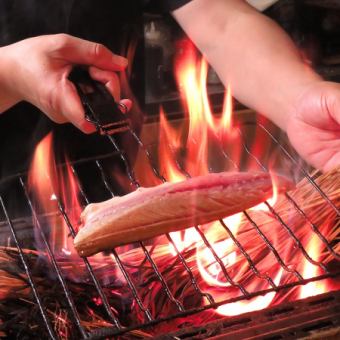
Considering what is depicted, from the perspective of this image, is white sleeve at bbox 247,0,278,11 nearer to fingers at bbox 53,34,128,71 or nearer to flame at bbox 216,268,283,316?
fingers at bbox 53,34,128,71

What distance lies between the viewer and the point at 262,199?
1.32 metres

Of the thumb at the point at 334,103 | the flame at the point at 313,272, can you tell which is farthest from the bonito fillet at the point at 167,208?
the thumb at the point at 334,103

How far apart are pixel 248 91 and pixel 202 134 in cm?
23

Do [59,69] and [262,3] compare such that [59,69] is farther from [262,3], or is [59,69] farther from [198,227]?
[262,3]

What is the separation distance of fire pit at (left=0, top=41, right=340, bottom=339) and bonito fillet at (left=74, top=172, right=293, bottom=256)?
4 centimetres

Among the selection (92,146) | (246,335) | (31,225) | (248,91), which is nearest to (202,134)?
(248,91)

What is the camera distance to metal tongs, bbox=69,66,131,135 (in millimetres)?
1290

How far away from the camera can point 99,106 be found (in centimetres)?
132

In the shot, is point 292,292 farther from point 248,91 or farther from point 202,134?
point 248,91

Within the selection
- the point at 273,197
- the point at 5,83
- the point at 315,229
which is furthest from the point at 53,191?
the point at 315,229

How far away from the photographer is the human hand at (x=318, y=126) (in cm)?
147

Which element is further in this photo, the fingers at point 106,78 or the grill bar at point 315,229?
the fingers at point 106,78

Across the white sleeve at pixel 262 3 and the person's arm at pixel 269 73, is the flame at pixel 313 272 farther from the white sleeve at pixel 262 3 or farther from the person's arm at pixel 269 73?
the white sleeve at pixel 262 3

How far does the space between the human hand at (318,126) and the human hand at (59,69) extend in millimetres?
511
